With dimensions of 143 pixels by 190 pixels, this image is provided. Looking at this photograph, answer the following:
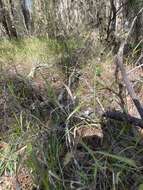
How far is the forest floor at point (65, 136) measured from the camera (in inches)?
70.6

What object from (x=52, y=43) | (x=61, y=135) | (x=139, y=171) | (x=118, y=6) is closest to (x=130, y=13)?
(x=118, y=6)

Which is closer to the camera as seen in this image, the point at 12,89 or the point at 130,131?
the point at 130,131

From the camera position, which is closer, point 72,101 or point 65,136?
point 65,136

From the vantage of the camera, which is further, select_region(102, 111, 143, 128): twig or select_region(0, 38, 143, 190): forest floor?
select_region(102, 111, 143, 128): twig

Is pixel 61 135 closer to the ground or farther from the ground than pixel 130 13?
closer to the ground

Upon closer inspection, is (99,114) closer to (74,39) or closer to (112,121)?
(112,121)

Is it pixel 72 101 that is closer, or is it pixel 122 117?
pixel 122 117

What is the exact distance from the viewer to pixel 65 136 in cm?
198

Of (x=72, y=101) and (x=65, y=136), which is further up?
(x=72, y=101)

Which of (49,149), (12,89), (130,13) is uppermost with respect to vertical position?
(130,13)

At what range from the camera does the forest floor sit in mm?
1792

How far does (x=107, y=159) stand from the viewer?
1.87 meters

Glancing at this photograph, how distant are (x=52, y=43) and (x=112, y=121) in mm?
1122

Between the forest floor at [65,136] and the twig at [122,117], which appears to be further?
the twig at [122,117]
